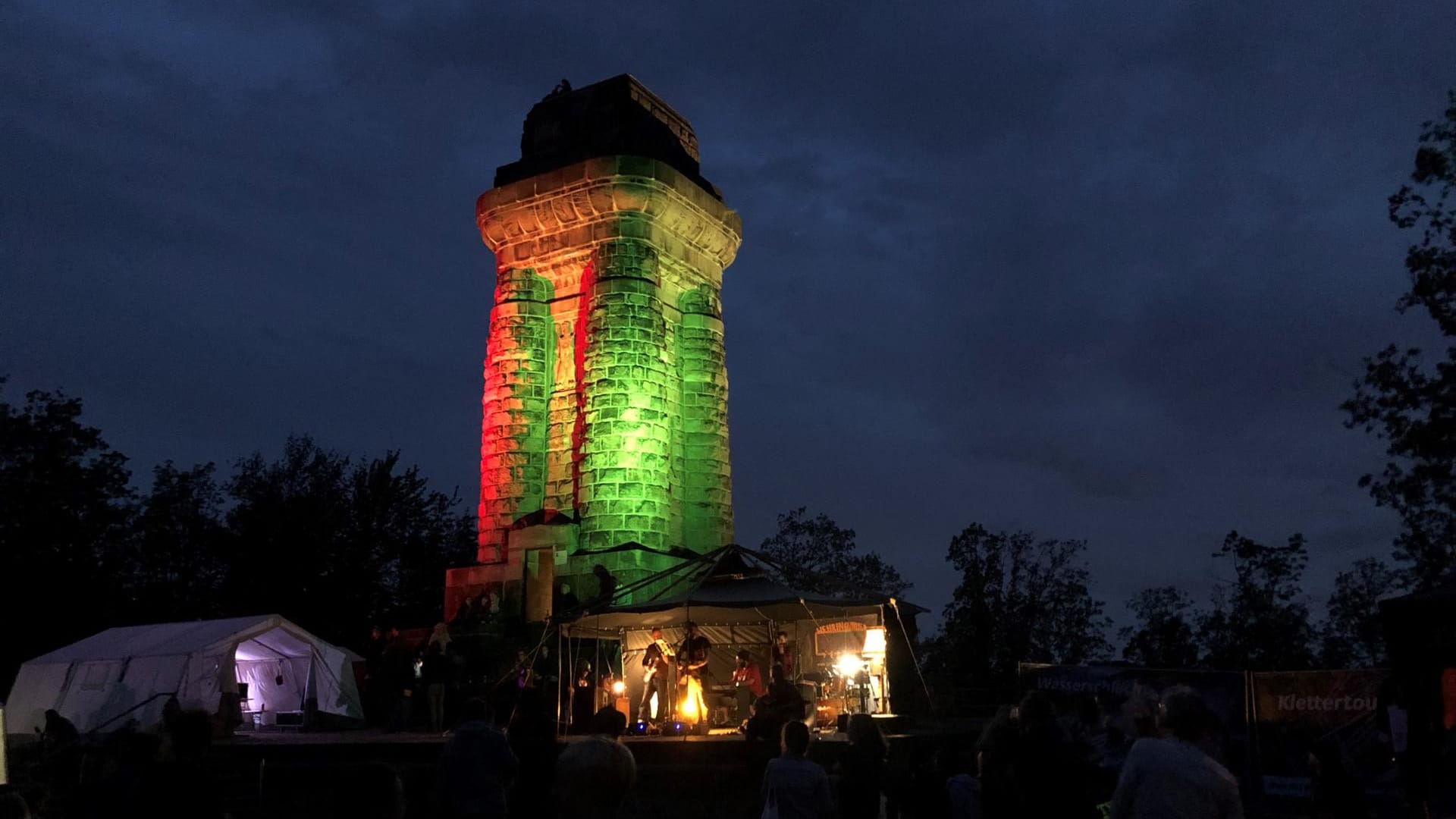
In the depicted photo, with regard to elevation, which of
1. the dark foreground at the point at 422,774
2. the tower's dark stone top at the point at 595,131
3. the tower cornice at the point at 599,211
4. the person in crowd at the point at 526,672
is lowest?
A: the dark foreground at the point at 422,774

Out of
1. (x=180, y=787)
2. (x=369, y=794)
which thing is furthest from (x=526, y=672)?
(x=369, y=794)

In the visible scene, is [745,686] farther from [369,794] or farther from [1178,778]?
[369,794]

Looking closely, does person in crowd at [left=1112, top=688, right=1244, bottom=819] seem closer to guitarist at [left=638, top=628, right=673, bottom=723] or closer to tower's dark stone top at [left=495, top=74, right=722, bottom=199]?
guitarist at [left=638, top=628, right=673, bottom=723]

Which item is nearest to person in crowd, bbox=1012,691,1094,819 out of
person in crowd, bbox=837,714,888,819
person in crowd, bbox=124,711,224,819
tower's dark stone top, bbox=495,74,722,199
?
person in crowd, bbox=837,714,888,819

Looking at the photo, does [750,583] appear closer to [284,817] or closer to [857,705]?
[857,705]

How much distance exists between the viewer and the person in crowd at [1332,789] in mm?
9117

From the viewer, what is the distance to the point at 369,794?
4254mm

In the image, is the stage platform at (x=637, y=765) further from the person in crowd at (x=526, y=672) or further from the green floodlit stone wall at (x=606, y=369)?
the green floodlit stone wall at (x=606, y=369)

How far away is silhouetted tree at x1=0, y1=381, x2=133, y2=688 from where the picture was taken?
30.0 meters

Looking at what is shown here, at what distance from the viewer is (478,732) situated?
6.37 meters

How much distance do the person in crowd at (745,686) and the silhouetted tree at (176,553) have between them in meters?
24.5

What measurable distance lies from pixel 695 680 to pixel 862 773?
9.96 m

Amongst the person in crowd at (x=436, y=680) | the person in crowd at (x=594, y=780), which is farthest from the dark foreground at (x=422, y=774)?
the person in crowd at (x=594, y=780)

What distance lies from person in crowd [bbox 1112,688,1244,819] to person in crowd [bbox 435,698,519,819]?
3.40 metres
